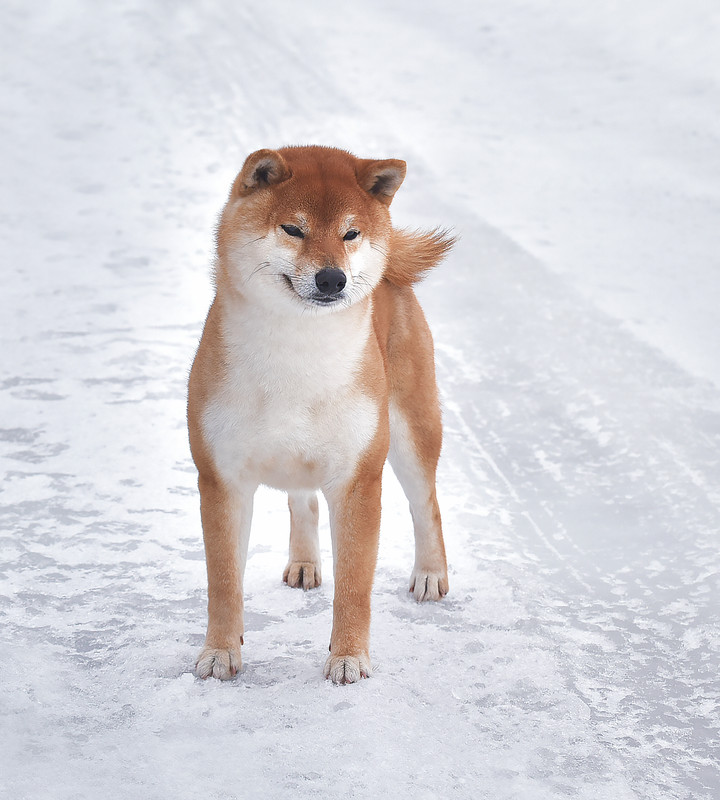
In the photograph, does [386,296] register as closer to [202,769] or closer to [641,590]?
[641,590]

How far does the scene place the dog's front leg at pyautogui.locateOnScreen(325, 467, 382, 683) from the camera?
129 inches

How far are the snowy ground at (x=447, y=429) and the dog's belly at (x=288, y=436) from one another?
655 mm

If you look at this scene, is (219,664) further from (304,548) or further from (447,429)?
(447,429)

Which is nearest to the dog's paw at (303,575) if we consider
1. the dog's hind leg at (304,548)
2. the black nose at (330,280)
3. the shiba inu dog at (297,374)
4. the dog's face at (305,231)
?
the dog's hind leg at (304,548)

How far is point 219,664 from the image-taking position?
3311 millimetres

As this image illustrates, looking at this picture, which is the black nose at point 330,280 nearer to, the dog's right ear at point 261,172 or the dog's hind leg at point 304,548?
the dog's right ear at point 261,172

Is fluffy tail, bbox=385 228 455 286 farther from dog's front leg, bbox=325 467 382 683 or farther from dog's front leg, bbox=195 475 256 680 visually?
dog's front leg, bbox=195 475 256 680

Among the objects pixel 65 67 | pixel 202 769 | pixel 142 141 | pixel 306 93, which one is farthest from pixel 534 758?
pixel 65 67

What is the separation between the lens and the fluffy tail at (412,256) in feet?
12.6

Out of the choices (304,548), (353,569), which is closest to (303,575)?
(304,548)

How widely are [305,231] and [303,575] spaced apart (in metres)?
1.49

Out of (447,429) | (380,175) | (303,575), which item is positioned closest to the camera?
(380,175)

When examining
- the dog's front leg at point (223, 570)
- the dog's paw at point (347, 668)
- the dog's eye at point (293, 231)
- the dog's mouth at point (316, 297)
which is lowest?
the dog's paw at point (347, 668)

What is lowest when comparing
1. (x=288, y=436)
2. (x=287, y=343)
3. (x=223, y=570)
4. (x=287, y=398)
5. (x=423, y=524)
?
(x=423, y=524)
